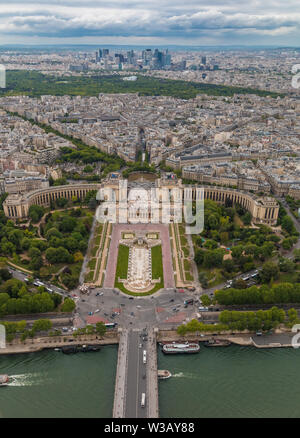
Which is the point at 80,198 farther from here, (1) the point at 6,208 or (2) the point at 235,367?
(2) the point at 235,367

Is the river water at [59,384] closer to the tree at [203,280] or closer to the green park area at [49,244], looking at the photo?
the green park area at [49,244]

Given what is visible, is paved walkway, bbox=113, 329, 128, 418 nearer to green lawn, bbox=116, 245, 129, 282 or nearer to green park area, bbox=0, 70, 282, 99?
green lawn, bbox=116, 245, 129, 282

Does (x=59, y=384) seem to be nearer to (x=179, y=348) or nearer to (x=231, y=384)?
(x=179, y=348)

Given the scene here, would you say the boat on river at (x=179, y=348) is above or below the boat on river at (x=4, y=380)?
above

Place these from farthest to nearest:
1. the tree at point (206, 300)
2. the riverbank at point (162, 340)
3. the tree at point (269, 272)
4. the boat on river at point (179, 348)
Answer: the tree at point (269, 272) → the tree at point (206, 300) → the riverbank at point (162, 340) → the boat on river at point (179, 348)

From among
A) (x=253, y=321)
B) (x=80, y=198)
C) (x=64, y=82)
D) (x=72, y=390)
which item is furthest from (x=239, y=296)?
(x=64, y=82)

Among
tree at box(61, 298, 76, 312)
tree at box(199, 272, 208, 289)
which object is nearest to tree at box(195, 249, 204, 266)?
tree at box(199, 272, 208, 289)

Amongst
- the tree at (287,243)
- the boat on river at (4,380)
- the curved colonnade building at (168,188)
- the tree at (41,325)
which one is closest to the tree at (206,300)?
the tree at (41,325)
